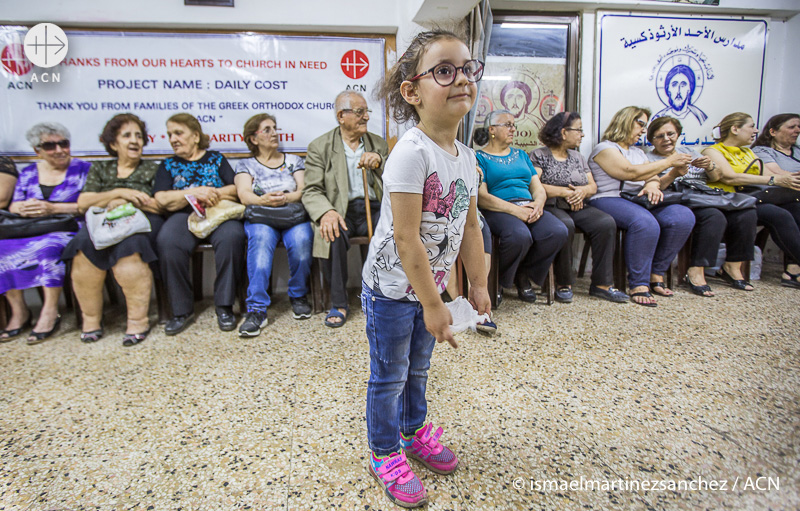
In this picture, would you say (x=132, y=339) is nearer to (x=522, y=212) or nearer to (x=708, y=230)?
(x=522, y=212)

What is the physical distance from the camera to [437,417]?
1412mm

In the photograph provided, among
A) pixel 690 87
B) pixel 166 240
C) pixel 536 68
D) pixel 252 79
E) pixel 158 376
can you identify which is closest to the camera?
pixel 158 376

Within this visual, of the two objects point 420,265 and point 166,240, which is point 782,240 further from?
point 166,240

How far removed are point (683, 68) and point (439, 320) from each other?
12.2 feet

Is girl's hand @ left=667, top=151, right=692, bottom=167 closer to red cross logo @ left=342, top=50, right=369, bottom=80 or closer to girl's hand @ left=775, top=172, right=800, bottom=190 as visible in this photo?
girl's hand @ left=775, top=172, right=800, bottom=190

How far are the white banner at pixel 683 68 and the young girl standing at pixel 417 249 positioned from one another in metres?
2.79

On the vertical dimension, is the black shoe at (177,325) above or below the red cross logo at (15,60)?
below

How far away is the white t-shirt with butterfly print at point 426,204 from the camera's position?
2.86 feet

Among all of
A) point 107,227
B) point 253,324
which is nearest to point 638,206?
point 253,324

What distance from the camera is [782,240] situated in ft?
9.59

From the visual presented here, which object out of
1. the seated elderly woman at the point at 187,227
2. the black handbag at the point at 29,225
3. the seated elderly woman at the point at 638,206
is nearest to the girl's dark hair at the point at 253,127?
the seated elderly woman at the point at 187,227

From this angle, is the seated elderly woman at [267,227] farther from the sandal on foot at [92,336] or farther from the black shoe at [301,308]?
the sandal on foot at [92,336]

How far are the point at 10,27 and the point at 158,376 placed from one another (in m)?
2.61

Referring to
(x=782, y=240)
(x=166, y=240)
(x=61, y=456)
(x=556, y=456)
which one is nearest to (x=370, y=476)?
(x=556, y=456)
